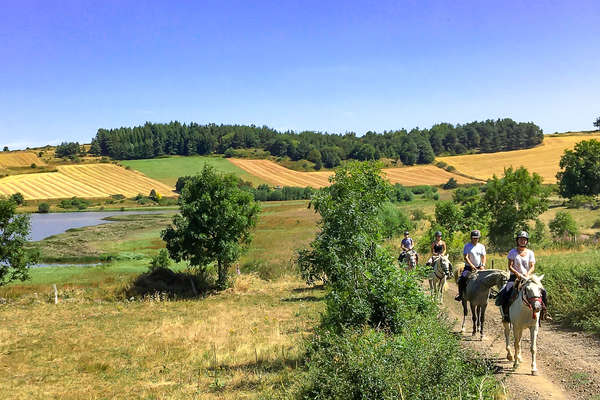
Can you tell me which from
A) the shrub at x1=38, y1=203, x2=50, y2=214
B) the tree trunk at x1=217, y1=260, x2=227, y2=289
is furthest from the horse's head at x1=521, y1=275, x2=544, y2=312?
the shrub at x1=38, y1=203, x2=50, y2=214

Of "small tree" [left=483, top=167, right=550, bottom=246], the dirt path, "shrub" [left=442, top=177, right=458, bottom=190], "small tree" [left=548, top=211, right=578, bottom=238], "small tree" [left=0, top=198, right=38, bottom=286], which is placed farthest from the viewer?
"shrub" [left=442, top=177, right=458, bottom=190]

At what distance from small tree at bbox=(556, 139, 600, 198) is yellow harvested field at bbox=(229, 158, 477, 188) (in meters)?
45.1

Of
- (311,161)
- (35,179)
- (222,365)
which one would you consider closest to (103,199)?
(35,179)

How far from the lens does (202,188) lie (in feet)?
123

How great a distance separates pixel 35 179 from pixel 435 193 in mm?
112721

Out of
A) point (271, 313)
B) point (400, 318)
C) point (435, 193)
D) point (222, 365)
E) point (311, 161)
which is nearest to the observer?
point (400, 318)

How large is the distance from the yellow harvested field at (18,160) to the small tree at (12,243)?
128 meters

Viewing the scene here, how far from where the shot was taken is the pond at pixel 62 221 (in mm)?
73500

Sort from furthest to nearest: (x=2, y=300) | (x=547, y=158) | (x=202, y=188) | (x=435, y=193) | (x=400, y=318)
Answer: (x=547, y=158), (x=435, y=193), (x=202, y=188), (x=2, y=300), (x=400, y=318)

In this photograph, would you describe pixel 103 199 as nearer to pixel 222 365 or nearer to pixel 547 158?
pixel 222 365

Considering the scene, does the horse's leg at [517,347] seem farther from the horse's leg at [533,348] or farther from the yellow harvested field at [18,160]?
the yellow harvested field at [18,160]

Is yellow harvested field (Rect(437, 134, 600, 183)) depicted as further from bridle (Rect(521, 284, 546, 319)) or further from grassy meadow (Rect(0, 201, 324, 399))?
bridle (Rect(521, 284, 546, 319))

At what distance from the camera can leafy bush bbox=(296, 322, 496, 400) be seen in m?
7.52

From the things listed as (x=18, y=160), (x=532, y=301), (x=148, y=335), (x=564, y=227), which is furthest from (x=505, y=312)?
(x=18, y=160)
